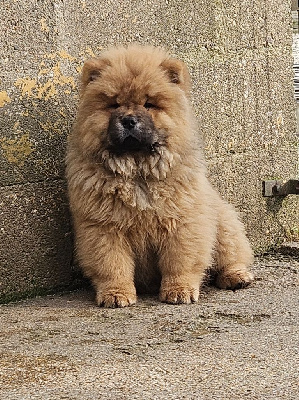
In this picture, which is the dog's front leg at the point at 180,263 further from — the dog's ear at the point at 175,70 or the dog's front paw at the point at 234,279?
the dog's ear at the point at 175,70

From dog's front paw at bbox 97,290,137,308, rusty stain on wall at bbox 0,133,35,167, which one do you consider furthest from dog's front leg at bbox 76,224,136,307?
rusty stain on wall at bbox 0,133,35,167

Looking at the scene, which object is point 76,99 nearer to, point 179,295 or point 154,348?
point 179,295

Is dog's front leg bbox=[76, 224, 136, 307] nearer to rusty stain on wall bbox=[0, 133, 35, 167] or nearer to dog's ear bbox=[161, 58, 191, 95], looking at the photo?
rusty stain on wall bbox=[0, 133, 35, 167]

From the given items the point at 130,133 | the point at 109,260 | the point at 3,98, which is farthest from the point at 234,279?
the point at 3,98

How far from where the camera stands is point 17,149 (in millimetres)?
4812

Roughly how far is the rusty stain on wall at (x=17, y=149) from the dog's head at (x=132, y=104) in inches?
13.8

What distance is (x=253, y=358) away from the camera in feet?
11.4

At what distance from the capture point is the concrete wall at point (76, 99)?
4789mm

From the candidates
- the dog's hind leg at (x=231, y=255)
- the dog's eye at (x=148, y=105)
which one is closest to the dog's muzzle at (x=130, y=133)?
the dog's eye at (x=148, y=105)

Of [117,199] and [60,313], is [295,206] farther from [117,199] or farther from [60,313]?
[60,313]

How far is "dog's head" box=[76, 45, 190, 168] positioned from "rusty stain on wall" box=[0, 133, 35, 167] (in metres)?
0.35

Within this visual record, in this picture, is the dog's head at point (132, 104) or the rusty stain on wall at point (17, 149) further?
the rusty stain on wall at point (17, 149)

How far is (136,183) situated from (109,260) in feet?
1.55

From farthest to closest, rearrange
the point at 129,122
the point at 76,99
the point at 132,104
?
the point at 76,99 → the point at 132,104 → the point at 129,122
